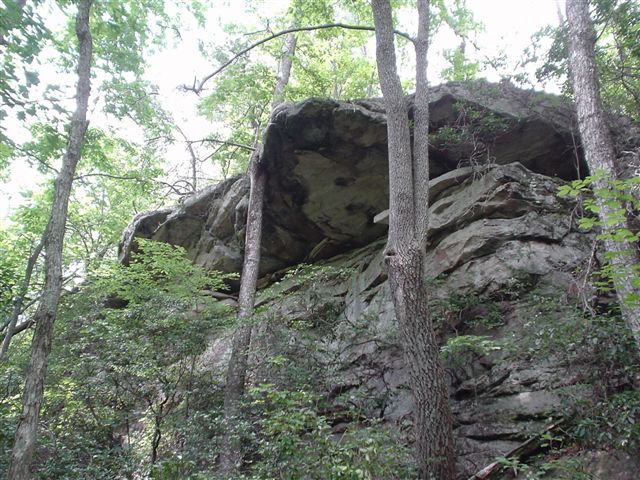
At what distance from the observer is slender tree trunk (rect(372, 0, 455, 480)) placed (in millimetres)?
4660

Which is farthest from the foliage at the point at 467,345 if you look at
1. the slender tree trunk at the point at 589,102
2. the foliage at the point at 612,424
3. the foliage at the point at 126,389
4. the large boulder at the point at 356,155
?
the foliage at the point at 126,389

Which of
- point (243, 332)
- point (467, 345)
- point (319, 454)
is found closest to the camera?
point (319, 454)

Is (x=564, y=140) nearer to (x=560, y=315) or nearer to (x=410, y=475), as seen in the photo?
(x=560, y=315)

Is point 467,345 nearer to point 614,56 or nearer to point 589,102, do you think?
point 589,102

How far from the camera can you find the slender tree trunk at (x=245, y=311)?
223 inches

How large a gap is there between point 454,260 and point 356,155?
3178mm

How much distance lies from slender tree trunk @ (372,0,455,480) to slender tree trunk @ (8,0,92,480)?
477 centimetres

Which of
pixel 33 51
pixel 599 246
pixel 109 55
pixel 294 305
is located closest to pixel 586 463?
pixel 599 246

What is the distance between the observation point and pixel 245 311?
811 centimetres

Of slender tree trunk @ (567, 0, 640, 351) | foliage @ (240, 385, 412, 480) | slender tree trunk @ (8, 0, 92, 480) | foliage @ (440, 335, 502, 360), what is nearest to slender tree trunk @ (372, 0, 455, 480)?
foliage @ (440, 335, 502, 360)

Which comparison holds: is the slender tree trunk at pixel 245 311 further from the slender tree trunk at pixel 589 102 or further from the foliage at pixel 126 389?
the slender tree trunk at pixel 589 102

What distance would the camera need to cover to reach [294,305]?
864 cm

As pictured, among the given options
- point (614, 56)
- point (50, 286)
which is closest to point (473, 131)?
point (614, 56)

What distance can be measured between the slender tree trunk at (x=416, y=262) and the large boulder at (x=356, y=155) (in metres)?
1.39
